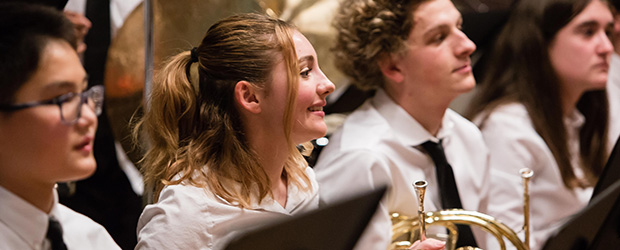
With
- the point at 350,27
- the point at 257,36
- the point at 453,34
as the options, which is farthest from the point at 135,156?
the point at 453,34

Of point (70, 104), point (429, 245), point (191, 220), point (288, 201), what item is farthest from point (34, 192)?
point (429, 245)

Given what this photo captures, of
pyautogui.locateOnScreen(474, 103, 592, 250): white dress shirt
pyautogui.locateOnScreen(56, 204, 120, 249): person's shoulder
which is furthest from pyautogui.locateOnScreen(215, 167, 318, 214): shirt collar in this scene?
pyautogui.locateOnScreen(474, 103, 592, 250): white dress shirt

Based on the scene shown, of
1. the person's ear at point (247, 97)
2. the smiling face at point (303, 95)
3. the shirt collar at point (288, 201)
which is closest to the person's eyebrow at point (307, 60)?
the smiling face at point (303, 95)

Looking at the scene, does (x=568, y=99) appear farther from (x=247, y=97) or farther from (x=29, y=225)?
(x=29, y=225)

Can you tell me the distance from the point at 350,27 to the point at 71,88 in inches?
36.3

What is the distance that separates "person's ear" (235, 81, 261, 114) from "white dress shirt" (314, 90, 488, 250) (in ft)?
1.19

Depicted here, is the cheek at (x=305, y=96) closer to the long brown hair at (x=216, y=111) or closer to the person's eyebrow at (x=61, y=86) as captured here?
the long brown hair at (x=216, y=111)

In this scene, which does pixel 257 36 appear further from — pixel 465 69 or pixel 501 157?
pixel 501 157

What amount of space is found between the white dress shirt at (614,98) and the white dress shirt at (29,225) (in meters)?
1.88

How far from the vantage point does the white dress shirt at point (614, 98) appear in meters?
2.63

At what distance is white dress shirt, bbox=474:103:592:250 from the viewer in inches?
88.5

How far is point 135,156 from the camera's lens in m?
1.52

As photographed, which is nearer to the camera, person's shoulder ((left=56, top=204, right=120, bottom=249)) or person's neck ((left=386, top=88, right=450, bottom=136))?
person's shoulder ((left=56, top=204, right=120, bottom=249))

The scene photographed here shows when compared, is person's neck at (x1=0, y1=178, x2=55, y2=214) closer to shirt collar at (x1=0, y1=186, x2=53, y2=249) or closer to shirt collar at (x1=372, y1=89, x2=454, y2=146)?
shirt collar at (x1=0, y1=186, x2=53, y2=249)
